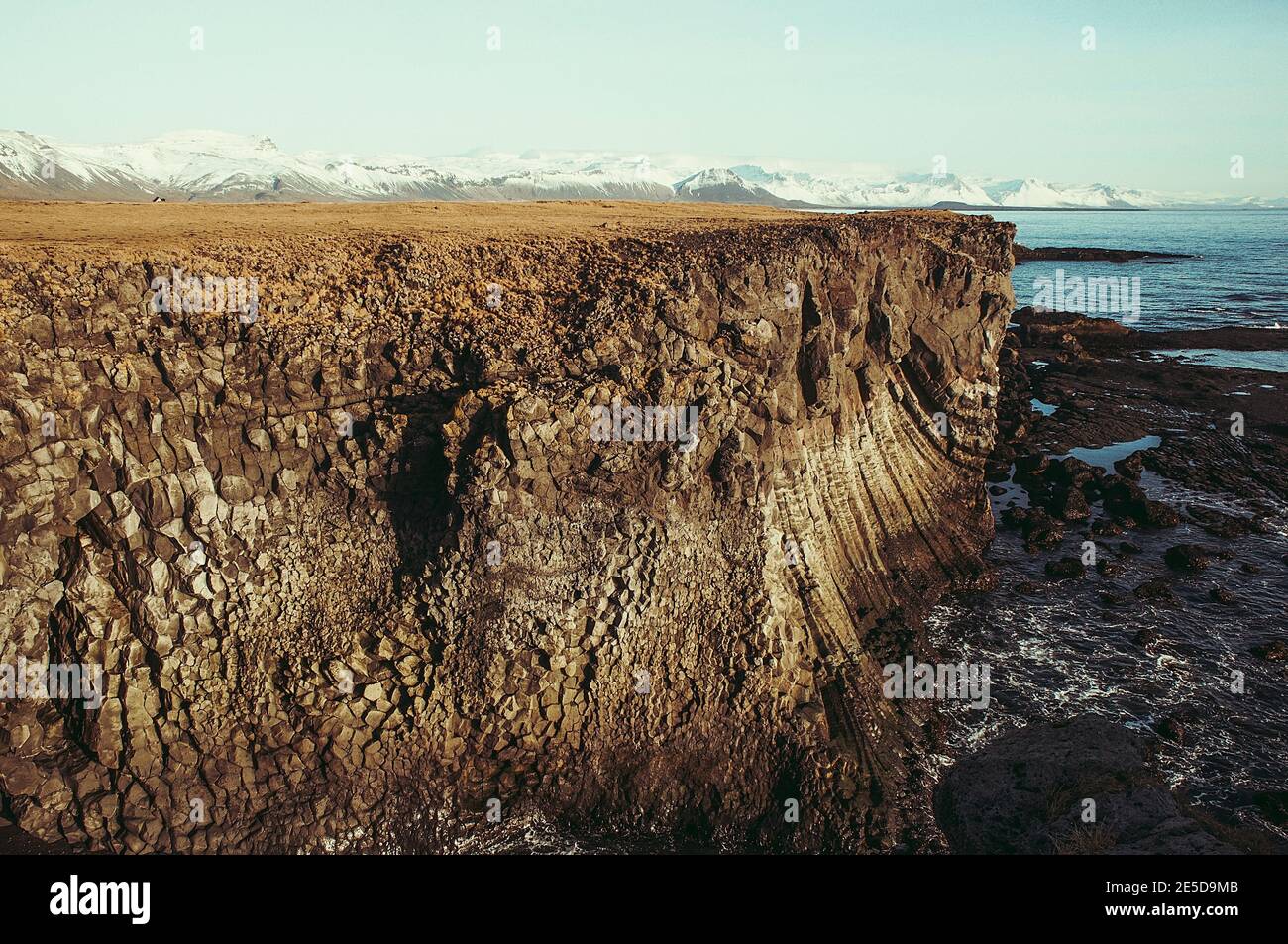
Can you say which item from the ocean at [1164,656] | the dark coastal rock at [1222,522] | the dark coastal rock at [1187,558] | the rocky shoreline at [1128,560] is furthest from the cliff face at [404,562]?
the dark coastal rock at [1222,522]

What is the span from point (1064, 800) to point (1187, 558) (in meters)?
16.5

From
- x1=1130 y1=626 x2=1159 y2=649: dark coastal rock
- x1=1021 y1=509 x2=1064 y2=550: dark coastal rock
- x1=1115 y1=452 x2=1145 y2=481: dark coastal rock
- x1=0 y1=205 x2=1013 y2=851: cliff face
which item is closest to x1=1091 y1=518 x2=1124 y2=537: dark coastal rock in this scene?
x1=1021 y1=509 x2=1064 y2=550: dark coastal rock

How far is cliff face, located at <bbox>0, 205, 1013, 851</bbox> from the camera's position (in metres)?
19.4

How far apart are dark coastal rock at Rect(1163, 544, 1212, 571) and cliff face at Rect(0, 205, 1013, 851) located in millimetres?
16195

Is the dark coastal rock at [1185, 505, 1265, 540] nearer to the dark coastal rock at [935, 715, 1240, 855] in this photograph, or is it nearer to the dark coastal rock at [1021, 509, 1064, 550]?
the dark coastal rock at [1021, 509, 1064, 550]

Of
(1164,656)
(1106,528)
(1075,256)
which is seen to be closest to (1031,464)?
(1106,528)

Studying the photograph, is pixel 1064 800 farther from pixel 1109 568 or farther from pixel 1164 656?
pixel 1109 568

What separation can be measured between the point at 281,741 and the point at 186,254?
13266mm

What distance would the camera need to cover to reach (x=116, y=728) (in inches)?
767

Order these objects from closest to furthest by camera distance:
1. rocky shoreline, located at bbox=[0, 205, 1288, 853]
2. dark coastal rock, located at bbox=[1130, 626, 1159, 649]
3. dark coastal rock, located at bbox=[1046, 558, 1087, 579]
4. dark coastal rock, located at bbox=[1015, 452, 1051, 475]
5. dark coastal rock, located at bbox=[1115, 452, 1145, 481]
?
1. rocky shoreline, located at bbox=[0, 205, 1288, 853]
2. dark coastal rock, located at bbox=[1130, 626, 1159, 649]
3. dark coastal rock, located at bbox=[1046, 558, 1087, 579]
4. dark coastal rock, located at bbox=[1115, 452, 1145, 481]
5. dark coastal rock, located at bbox=[1015, 452, 1051, 475]

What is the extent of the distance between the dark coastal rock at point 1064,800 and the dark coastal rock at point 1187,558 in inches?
469

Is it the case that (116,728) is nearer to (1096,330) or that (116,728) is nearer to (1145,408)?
(1145,408)

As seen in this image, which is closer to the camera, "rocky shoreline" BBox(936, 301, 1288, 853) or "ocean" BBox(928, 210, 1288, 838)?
"rocky shoreline" BBox(936, 301, 1288, 853)
